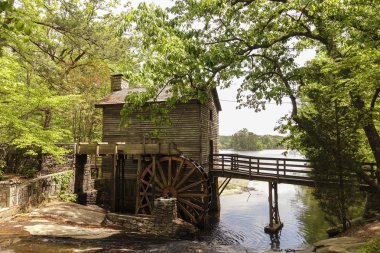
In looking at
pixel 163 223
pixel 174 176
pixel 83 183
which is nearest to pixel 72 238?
pixel 163 223

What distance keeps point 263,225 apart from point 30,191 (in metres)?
13.5

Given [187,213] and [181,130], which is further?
Result: [181,130]

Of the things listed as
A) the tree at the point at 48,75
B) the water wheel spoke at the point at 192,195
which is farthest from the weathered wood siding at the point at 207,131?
the tree at the point at 48,75

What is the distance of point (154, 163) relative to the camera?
15.4m

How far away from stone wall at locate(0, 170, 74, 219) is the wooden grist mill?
1759 millimetres

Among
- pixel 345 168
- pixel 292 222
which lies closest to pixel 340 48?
pixel 345 168

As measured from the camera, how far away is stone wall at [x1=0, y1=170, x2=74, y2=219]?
11250mm

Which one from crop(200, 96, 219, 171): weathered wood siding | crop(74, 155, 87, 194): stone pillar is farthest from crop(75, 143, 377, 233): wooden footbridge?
crop(200, 96, 219, 171): weathered wood siding

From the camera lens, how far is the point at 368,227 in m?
9.19

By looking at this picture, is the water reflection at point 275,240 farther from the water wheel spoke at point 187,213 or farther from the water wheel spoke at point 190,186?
the water wheel spoke at point 190,186

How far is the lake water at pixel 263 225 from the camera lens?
14492mm

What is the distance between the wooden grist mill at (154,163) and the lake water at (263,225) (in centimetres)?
176

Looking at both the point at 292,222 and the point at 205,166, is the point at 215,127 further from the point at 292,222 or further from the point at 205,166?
the point at 292,222

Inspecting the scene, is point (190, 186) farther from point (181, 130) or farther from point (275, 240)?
point (275, 240)
